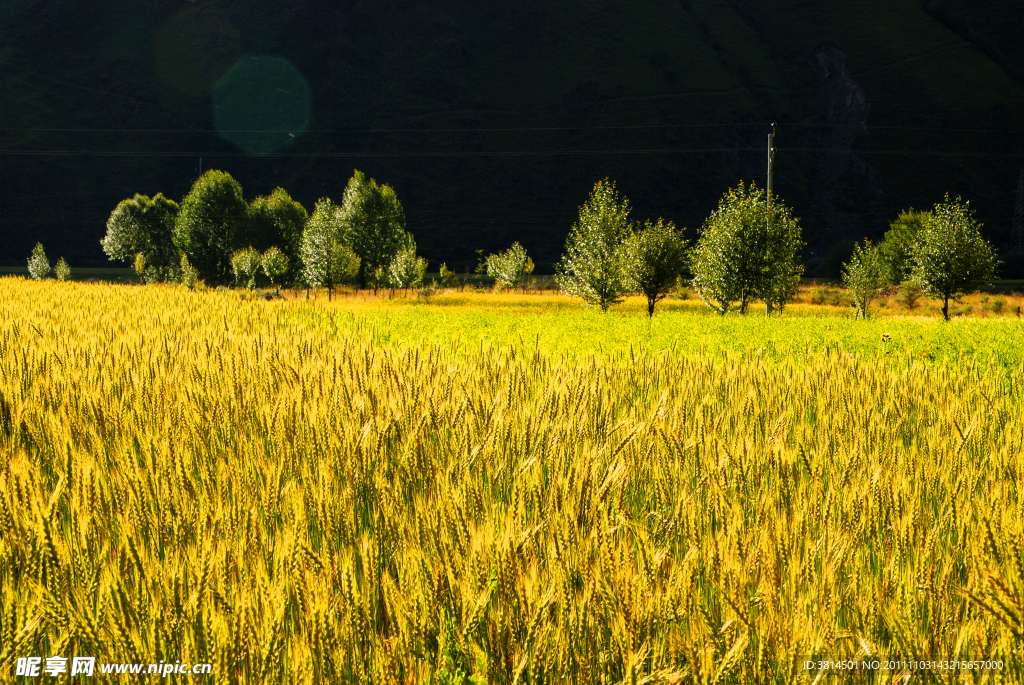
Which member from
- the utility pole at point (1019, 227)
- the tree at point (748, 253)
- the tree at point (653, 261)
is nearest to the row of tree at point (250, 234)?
the tree at point (653, 261)

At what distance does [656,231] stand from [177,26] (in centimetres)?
18565

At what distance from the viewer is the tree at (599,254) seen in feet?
119

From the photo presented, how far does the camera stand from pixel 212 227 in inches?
3172

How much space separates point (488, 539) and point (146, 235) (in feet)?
315

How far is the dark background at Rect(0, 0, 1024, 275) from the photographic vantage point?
5497 inches

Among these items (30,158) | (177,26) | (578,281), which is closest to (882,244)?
(578,281)

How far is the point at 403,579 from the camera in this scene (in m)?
1.65

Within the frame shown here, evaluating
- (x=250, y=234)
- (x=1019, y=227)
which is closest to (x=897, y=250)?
(x=1019, y=227)

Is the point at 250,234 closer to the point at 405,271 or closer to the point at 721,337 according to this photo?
Result: the point at 405,271

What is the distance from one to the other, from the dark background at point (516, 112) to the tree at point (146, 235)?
4961cm

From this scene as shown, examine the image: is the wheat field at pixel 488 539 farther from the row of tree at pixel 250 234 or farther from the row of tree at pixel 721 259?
the row of tree at pixel 250 234

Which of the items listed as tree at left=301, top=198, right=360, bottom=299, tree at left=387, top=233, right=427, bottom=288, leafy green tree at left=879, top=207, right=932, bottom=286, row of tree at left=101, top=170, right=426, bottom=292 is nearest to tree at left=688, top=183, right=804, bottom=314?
tree at left=301, top=198, right=360, bottom=299

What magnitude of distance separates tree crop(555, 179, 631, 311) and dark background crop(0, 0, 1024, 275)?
8577 cm

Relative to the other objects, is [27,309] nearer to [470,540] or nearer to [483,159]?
[470,540]
